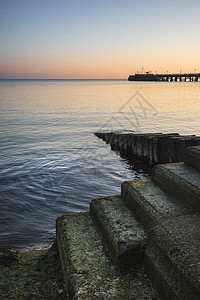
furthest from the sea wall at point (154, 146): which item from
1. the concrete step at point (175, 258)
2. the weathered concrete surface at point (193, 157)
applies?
the concrete step at point (175, 258)

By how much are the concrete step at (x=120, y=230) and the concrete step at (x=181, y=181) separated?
625 millimetres

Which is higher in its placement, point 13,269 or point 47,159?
point 13,269

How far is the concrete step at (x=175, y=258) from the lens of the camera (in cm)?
173

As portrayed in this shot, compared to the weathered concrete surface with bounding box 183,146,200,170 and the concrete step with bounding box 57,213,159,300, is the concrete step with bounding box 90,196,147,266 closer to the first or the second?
the concrete step with bounding box 57,213,159,300

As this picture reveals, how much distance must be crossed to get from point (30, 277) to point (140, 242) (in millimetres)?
1410

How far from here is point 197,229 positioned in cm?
222

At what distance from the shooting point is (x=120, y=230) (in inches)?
101

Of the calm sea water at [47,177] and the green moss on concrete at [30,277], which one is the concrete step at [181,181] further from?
the calm sea water at [47,177]

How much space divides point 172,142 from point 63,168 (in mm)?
4788

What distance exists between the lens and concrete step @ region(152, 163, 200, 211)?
2.67 m

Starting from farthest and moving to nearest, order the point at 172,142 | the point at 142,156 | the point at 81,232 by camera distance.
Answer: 1. the point at 142,156
2. the point at 172,142
3. the point at 81,232

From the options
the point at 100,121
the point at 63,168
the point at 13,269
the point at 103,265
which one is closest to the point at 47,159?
the point at 63,168

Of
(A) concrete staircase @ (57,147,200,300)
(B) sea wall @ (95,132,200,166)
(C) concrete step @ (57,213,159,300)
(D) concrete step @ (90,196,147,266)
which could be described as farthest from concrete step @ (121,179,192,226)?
(B) sea wall @ (95,132,200,166)

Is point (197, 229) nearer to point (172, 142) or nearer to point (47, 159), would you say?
point (172, 142)
